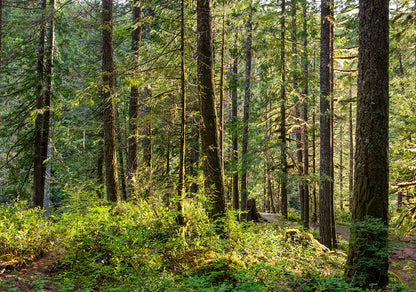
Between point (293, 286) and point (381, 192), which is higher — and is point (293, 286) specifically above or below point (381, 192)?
below

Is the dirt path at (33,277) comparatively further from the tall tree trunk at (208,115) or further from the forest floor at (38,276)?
the tall tree trunk at (208,115)

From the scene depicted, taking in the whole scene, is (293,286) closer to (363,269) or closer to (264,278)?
(264,278)

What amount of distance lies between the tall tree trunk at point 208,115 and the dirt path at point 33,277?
3.57 meters

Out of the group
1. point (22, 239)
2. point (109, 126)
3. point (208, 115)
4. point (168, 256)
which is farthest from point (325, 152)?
point (22, 239)

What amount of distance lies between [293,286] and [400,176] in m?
6.98

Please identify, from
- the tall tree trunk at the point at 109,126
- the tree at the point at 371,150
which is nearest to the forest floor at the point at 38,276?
the tree at the point at 371,150

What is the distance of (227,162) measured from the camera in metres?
14.4

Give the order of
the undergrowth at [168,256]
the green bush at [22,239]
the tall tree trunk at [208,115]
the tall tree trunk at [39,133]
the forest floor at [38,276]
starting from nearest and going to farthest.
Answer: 1. the forest floor at [38,276]
2. the undergrowth at [168,256]
3. the green bush at [22,239]
4. the tall tree trunk at [208,115]
5. the tall tree trunk at [39,133]

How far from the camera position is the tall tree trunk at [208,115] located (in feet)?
22.1

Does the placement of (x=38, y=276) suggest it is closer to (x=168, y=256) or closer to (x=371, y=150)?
(x=168, y=256)

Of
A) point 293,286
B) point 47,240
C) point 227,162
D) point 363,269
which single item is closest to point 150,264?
point 293,286

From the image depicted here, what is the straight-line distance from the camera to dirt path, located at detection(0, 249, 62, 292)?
421 centimetres

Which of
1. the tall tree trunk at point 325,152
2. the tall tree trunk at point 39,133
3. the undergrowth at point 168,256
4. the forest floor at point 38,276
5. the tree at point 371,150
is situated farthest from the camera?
the tall tree trunk at point 325,152

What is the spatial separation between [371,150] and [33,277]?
6.57 meters
